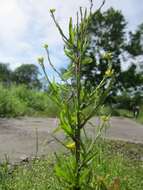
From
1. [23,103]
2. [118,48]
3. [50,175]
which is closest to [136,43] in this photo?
[118,48]

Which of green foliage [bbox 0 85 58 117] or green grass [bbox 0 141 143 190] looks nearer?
green grass [bbox 0 141 143 190]

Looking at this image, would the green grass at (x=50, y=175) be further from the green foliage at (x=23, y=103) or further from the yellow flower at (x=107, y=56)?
the green foliage at (x=23, y=103)

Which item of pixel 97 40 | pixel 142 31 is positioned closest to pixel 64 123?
pixel 97 40

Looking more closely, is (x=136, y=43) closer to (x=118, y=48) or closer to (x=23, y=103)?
(x=118, y=48)

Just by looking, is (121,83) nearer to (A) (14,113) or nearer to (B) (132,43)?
(B) (132,43)

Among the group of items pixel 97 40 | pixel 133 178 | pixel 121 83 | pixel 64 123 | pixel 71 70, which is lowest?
pixel 133 178

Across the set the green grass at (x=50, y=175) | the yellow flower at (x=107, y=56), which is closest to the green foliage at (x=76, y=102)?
the yellow flower at (x=107, y=56)

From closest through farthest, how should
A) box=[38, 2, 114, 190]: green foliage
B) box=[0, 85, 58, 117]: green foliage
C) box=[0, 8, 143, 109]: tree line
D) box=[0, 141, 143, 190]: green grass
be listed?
box=[38, 2, 114, 190]: green foliage, box=[0, 141, 143, 190]: green grass, box=[0, 85, 58, 117]: green foliage, box=[0, 8, 143, 109]: tree line

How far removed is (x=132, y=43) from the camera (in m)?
45.6

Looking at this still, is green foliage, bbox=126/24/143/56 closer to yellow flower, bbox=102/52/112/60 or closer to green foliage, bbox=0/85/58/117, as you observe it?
green foliage, bbox=0/85/58/117

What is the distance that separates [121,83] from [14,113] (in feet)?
104

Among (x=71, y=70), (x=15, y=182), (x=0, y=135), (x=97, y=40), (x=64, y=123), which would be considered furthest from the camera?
(x=97, y=40)

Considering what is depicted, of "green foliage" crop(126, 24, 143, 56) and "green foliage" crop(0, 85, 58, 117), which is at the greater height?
"green foliage" crop(126, 24, 143, 56)

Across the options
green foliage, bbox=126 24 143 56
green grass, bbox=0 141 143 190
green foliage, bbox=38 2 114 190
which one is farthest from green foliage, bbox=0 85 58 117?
green foliage, bbox=126 24 143 56
